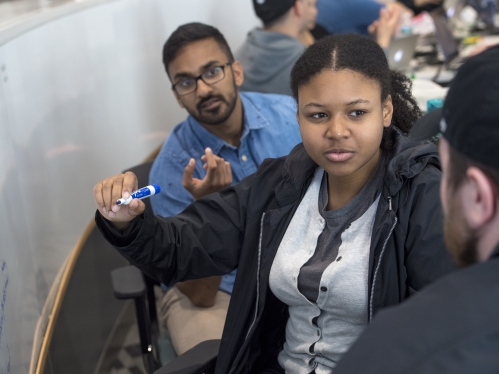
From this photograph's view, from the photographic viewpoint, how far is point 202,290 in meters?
1.72

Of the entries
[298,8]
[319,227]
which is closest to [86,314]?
[319,227]

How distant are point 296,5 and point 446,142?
239cm

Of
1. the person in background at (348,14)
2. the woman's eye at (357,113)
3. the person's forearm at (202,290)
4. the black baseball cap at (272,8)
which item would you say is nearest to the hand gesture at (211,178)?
the person's forearm at (202,290)

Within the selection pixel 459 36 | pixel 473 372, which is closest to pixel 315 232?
pixel 473 372

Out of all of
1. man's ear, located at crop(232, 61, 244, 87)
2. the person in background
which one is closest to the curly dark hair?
man's ear, located at crop(232, 61, 244, 87)

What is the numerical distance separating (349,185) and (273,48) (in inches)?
65.9

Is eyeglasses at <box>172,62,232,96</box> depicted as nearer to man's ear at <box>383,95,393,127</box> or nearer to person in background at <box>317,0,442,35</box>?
man's ear at <box>383,95,393,127</box>

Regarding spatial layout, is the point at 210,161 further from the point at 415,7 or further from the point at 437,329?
the point at 415,7

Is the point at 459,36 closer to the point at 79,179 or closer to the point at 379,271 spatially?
the point at 79,179

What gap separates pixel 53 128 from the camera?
1848 mm

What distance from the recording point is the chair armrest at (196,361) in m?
1.23

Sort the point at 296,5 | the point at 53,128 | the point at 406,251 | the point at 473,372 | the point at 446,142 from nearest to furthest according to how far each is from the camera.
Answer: the point at 473,372 → the point at 446,142 → the point at 406,251 → the point at 53,128 → the point at 296,5

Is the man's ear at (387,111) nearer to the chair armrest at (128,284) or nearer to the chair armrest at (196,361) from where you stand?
the chair armrest at (196,361)

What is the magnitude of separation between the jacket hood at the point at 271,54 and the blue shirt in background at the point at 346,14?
81 cm
